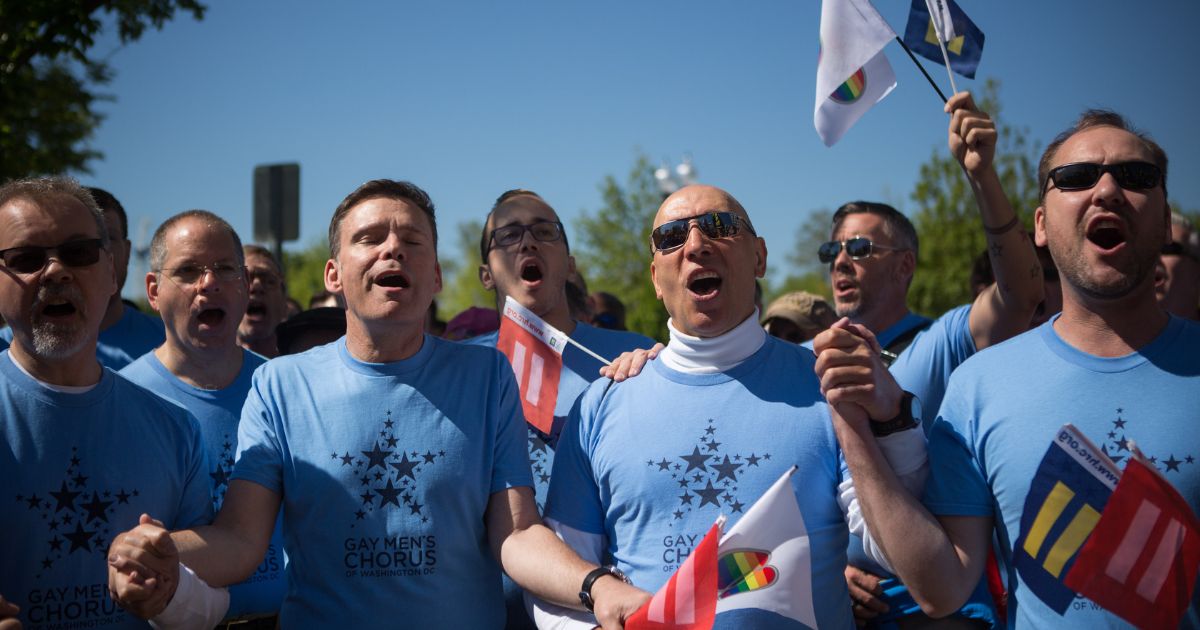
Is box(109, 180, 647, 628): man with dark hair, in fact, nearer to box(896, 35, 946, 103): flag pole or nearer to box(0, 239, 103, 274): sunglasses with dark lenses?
box(0, 239, 103, 274): sunglasses with dark lenses

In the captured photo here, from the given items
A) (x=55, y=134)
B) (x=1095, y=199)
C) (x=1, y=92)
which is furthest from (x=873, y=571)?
(x=55, y=134)

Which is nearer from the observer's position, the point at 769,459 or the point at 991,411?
the point at 991,411

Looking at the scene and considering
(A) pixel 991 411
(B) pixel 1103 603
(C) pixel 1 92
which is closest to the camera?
(B) pixel 1103 603

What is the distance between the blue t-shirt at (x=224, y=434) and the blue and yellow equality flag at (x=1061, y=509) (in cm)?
282

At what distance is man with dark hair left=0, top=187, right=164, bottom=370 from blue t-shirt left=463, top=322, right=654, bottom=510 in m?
1.82

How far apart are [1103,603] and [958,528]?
1.34 ft

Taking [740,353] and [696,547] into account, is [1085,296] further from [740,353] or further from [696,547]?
[696,547]

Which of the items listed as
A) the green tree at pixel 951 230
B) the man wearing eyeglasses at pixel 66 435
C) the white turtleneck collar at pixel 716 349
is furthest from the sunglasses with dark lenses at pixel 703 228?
the green tree at pixel 951 230

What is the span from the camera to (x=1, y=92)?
Result: 9.35 meters

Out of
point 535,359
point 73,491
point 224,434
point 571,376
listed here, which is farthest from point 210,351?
point 571,376

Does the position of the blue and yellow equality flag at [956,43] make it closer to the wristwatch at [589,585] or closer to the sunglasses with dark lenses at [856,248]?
the sunglasses with dark lenses at [856,248]

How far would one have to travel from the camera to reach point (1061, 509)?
2756mm

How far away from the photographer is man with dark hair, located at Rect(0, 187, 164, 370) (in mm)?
5125

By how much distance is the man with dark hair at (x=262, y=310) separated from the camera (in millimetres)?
6469
